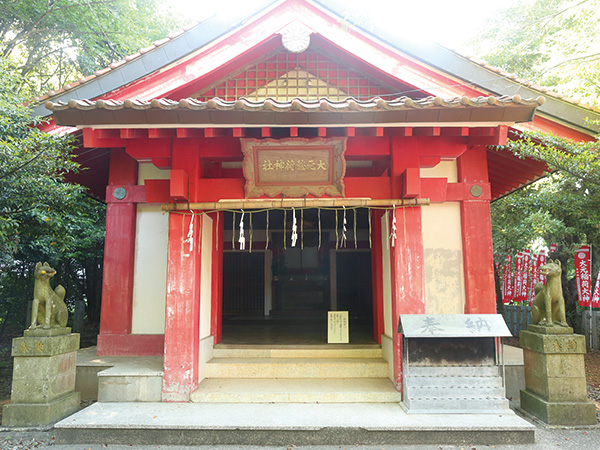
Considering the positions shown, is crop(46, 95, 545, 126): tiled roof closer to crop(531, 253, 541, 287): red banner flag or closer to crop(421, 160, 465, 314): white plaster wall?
crop(421, 160, 465, 314): white plaster wall

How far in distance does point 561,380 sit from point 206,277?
4963mm

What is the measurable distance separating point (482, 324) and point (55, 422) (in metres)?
5.43

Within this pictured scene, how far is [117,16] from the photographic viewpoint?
1377cm

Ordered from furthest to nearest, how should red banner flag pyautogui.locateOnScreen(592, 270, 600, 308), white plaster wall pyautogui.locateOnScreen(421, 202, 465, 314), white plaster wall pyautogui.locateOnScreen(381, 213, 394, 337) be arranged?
red banner flag pyautogui.locateOnScreen(592, 270, 600, 308) → white plaster wall pyautogui.locateOnScreen(421, 202, 465, 314) → white plaster wall pyautogui.locateOnScreen(381, 213, 394, 337)

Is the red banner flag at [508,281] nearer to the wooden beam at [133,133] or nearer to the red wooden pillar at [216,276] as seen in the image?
the red wooden pillar at [216,276]

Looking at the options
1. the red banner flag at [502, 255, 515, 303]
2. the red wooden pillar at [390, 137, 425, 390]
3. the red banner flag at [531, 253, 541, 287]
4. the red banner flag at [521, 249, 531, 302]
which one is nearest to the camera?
the red wooden pillar at [390, 137, 425, 390]

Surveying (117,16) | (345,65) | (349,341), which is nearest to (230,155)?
(345,65)

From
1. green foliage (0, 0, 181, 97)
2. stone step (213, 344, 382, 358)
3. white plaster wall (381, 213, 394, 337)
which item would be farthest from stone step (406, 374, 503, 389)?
green foliage (0, 0, 181, 97)

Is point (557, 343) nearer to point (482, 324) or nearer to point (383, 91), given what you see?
point (482, 324)

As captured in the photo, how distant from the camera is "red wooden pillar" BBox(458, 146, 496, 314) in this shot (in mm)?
5984

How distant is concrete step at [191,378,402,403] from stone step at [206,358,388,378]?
0.34m

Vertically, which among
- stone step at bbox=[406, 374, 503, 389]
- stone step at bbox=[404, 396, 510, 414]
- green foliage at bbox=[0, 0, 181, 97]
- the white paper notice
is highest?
green foliage at bbox=[0, 0, 181, 97]

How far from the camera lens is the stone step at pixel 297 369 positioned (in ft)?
19.5

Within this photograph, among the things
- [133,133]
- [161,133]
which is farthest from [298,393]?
[133,133]
